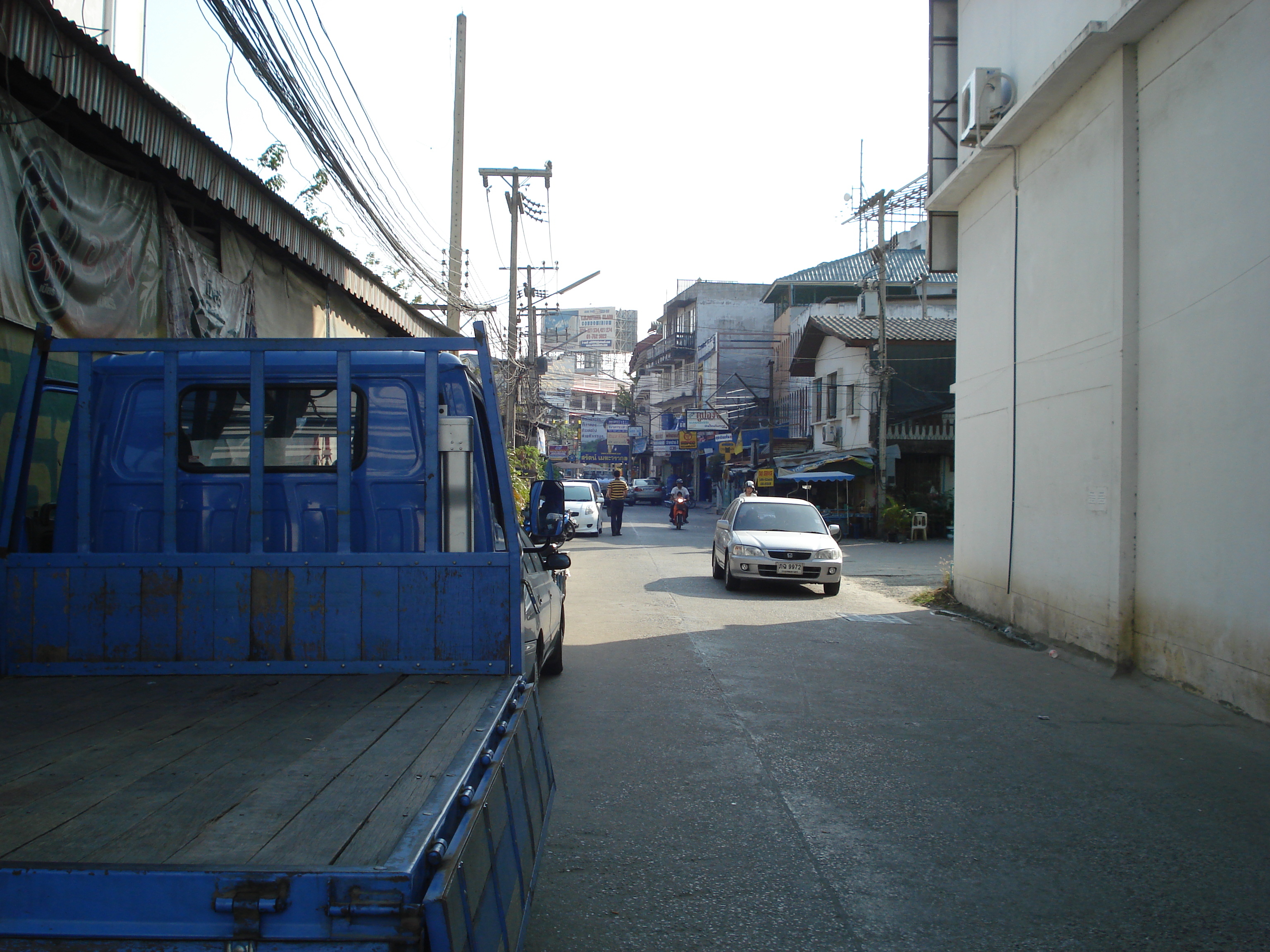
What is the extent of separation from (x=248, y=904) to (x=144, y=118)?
557 cm

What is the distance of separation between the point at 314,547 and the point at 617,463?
243 feet

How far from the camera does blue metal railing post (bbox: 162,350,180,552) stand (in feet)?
12.6

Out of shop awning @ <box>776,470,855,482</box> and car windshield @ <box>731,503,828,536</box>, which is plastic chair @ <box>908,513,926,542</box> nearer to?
shop awning @ <box>776,470,855,482</box>

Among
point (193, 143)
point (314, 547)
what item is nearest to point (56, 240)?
point (193, 143)

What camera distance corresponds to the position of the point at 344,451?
Result: 388 cm

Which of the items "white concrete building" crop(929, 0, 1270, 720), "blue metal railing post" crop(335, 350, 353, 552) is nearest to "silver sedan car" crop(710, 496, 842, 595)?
"white concrete building" crop(929, 0, 1270, 720)

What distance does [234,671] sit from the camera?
357 cm

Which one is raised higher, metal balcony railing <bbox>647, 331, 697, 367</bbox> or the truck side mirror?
metal balcony railing <bbox>647, 331, 697, 367</bbox>

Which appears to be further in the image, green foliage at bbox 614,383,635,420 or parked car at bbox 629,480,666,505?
green foliage at bbox 614,383,635,420

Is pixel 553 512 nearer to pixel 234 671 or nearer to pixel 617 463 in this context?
pixel 234 671

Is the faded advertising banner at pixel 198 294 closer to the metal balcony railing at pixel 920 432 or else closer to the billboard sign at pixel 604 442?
the metal balcony railing at pixel 920 432

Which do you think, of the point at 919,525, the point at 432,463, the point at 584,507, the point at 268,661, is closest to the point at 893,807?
the point at 432,463

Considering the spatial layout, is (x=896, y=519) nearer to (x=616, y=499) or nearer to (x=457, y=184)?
(x=616, y=499)

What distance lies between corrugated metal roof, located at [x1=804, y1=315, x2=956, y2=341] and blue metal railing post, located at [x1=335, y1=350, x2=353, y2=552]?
1074 inches
